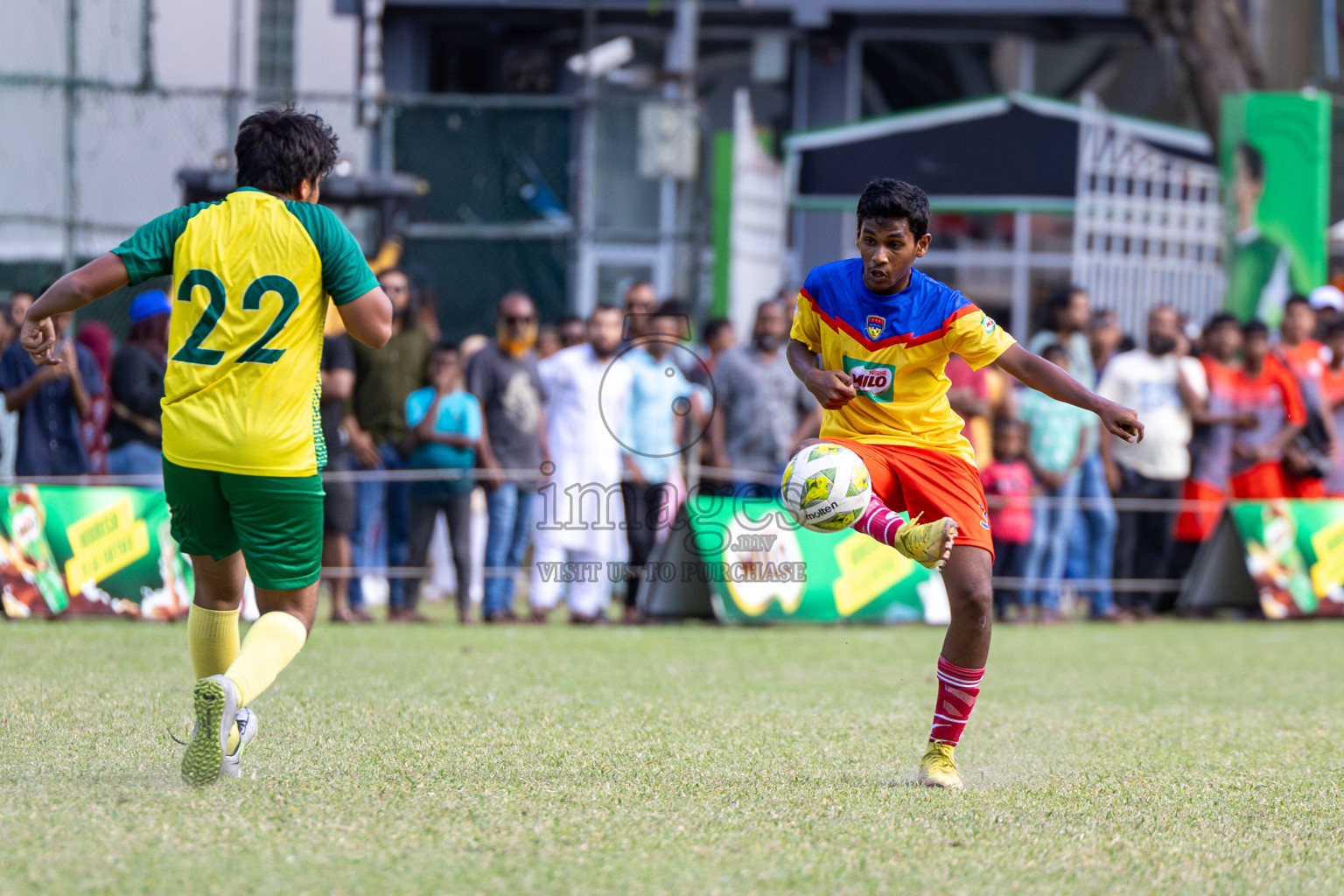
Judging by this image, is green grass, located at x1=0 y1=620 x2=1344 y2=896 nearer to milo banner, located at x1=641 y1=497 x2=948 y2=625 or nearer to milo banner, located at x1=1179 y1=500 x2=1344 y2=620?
milo banner, located at x1=641 y1=497 x2=948 y2=625

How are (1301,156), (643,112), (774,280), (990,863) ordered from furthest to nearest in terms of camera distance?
(774,280) → (643,112) → (1301,156) → (990,863)

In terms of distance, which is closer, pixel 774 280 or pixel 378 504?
pixel 378 504

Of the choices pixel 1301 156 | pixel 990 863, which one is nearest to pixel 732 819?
pixel 990 863

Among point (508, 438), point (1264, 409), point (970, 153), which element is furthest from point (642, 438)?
point (970, 153)

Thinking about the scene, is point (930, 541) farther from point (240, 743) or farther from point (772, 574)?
point (772, 574)

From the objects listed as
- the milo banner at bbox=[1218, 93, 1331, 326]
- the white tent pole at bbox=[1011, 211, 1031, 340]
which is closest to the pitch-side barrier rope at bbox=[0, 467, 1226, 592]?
the milo banner at bbox=[1218, 93, 1331, 326]

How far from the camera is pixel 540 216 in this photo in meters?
18.4

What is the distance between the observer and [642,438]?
40.2 ft

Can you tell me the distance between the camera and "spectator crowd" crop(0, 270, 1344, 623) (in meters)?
11.9

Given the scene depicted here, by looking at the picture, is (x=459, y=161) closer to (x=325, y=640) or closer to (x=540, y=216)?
(x=540, y=216)

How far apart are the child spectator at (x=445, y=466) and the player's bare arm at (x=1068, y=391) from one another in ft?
21.9

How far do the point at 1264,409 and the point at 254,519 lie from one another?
10336 millimetres

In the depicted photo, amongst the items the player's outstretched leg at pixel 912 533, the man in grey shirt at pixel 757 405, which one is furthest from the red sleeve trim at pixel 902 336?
the man in grey shirt at pixel 757 405

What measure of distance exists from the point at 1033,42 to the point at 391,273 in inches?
688
